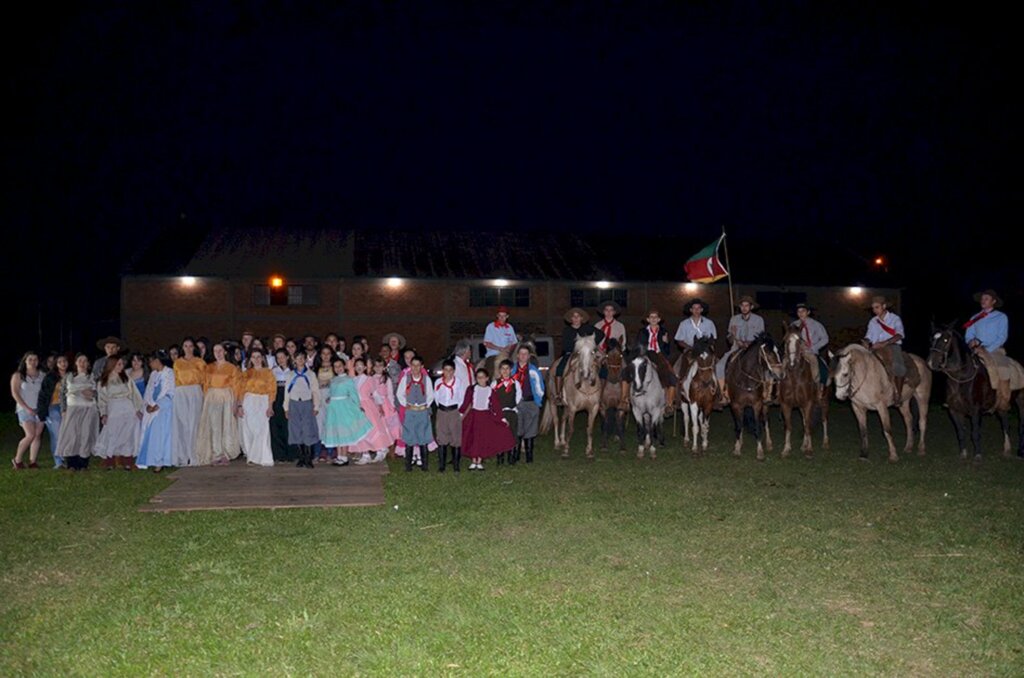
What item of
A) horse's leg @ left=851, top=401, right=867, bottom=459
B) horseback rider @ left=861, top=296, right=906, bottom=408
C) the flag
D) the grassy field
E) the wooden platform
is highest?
the flag

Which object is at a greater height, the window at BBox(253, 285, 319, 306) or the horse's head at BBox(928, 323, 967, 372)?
the window at BBox(253, 285, 319, 306)

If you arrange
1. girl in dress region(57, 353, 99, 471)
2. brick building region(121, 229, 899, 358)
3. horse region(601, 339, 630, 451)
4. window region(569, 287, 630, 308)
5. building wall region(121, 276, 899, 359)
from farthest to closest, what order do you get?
window region(569, 287, 630, 308) < brick building region(121, 229, 899, 358) < building wall region(121, 276, 899, 359) < horse region(601, 339, 630, 451) < girl in dress region(57, 353, 99, 471)

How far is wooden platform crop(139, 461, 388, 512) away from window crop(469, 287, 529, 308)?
2119cm

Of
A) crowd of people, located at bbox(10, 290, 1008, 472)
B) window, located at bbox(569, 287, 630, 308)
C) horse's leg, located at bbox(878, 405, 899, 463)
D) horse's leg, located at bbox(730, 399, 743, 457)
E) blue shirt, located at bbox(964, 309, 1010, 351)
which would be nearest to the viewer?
crowd of people, located at bbox(10, 290, 1008, 472)

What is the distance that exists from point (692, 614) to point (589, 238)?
115ft

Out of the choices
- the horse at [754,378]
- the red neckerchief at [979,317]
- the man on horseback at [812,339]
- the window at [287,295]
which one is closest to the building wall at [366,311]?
the window at [287,295]

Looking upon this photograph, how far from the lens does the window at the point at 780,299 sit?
3641cm

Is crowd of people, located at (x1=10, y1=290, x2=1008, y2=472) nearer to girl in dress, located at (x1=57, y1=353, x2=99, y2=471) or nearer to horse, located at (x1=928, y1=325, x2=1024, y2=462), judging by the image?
girl in dress, located at (x1=57, y1=353, x2=99, y2=471)

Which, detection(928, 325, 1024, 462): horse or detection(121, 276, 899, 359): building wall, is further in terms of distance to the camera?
detection(121, 276, 899, 359): building wall

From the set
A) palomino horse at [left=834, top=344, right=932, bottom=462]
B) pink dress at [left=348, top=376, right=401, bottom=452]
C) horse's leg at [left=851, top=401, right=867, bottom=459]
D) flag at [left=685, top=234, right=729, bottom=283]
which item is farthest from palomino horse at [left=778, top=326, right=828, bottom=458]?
pink dress at [left=348, top=376, right=401, bottom=452]

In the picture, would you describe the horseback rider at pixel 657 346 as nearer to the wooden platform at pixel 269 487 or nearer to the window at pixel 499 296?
the wooden platform at pixel 269 487

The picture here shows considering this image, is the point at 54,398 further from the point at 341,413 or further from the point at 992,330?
the point at 992,330

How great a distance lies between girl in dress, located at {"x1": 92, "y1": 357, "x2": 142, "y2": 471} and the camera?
1212 centimetres

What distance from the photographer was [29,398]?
12.1 metres
